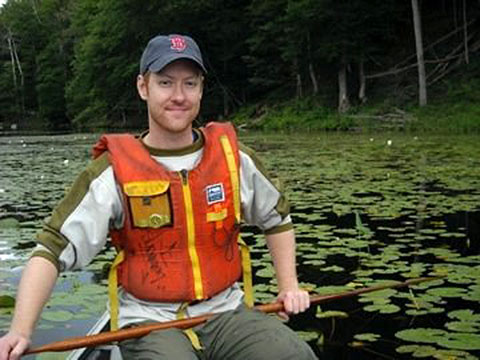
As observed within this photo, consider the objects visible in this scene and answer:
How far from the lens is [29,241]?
5105 mm

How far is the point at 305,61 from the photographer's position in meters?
24.0

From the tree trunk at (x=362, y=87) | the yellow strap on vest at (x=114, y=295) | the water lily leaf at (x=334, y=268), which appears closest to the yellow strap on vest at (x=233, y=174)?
the yellow strap on vest at (x=114, y=295)

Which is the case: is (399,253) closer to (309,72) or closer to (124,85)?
(309,72)

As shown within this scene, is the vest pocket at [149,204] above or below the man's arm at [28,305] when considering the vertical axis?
above

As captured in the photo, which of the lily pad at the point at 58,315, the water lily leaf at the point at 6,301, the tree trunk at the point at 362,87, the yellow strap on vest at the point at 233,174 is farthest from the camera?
the tree trunk at the point at 362,87

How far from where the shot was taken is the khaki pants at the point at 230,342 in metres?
1.83

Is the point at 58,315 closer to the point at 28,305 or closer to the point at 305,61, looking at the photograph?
the point at 28,305

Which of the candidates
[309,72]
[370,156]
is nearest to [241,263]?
[370,156]

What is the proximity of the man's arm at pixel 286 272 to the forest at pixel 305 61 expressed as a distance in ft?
50.9

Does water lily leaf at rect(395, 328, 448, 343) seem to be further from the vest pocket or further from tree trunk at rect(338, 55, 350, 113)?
tree trunk at rect(338, 55, 350, 113)

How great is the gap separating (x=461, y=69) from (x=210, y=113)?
1272cm

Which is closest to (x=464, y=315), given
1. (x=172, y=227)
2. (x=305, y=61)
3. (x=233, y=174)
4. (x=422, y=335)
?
(x=422, y=335)

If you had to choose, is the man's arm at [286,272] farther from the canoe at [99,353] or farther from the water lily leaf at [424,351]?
the water lily leaf at [424,351]

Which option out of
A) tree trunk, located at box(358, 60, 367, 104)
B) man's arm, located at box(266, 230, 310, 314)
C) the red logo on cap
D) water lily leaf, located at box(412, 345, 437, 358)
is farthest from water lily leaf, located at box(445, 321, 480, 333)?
tree trunk, located at box(358, 60, 367, 104)
